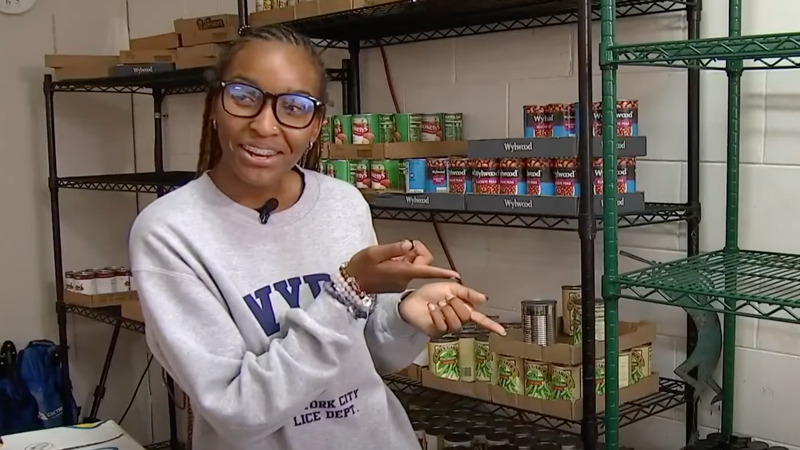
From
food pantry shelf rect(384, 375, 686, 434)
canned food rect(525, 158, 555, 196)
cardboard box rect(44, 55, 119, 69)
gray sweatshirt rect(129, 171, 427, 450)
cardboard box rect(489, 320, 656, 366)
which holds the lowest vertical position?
food pantry shelf rect(384, 375, 686, 434)

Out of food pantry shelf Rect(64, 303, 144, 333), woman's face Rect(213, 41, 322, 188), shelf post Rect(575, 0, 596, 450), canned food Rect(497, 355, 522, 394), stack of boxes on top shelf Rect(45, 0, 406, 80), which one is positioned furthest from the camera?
food pantry shelf Rect(64, 303, 144, 333)

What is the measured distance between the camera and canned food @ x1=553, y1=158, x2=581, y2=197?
1874 mm

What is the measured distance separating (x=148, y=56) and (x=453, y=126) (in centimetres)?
127

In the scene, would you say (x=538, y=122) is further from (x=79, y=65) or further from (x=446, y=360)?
(x=79, y=65)

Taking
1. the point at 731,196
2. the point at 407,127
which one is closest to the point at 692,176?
the point at 731,196

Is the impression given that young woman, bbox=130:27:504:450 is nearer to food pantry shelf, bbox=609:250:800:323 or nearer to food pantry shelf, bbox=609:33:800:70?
food pantry shelf, bbox=609:250:800:323

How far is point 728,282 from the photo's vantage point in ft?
5.45

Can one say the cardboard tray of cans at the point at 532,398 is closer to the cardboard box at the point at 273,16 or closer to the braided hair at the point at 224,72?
the braided hair at the point at 224,72

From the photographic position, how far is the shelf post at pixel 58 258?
3.37 metres

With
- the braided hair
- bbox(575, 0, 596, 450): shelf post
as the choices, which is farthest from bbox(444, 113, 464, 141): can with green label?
the braided hair

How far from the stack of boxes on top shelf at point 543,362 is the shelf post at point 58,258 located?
191 centimetres

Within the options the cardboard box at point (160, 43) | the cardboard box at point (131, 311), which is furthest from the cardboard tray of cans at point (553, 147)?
the cardboard box at point (131, 311)

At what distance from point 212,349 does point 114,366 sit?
2.74 meters

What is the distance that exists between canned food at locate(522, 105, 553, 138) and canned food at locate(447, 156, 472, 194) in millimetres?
170
